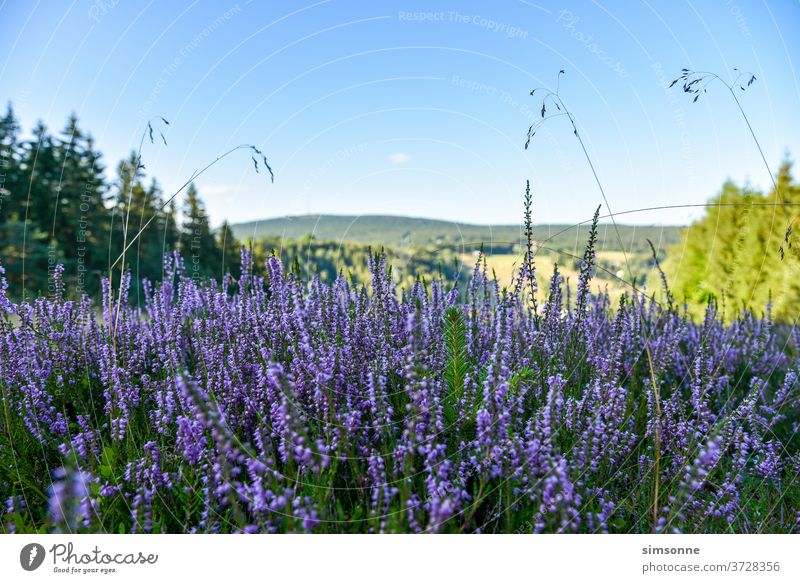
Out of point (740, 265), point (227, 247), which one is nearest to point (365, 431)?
point (740, 265)

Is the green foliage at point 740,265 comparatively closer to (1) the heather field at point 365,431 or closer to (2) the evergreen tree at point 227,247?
(1) the heather field at point 365,431

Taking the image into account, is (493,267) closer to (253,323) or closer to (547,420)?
(253,323)

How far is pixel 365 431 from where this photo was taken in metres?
2.20

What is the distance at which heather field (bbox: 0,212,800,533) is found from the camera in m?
1.81

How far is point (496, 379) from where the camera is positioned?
6.41 feet

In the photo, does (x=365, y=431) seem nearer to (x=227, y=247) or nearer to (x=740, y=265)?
(x=740, y=265)

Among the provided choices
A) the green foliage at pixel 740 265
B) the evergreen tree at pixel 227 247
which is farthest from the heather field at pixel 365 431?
the green foliage at pixel 740 265

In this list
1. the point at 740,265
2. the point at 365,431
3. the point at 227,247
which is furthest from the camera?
the point at 227,247

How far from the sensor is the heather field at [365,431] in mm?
1811

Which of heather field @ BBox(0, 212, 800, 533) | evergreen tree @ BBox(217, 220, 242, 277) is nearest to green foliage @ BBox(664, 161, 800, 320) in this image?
heather field @ BBox(0, 212, 800, 533)

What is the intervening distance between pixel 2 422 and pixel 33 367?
59 centimetres

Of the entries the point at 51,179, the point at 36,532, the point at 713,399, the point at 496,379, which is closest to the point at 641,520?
the point at 496,379

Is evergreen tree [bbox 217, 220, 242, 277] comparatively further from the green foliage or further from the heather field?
A: the green foliage

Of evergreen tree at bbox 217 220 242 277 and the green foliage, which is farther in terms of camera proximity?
the green foliage
